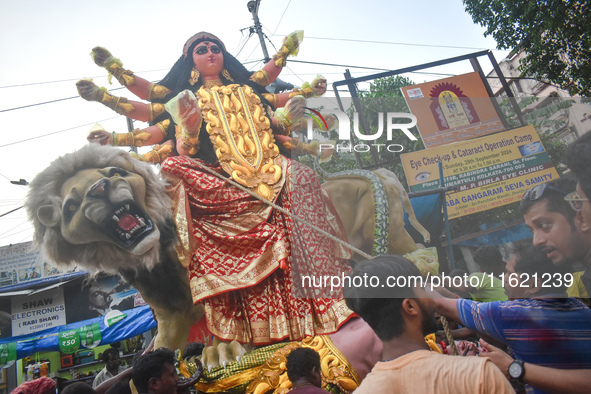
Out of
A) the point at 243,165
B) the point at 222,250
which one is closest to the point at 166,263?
the point at 222,250

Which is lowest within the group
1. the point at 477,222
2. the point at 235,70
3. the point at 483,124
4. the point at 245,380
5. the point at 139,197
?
the point at 245,380

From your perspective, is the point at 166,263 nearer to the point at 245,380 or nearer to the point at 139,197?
the point at 139,197

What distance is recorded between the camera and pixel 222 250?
2.75 meters

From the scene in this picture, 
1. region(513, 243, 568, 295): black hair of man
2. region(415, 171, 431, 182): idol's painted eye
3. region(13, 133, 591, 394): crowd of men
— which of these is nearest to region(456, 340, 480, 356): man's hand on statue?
region(13, 133, 591, 394): crowd of men

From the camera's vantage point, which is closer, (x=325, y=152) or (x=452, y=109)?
(x=452, y=109)

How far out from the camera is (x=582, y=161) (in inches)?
71.1

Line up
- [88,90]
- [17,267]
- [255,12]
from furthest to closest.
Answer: [17,267]
[255,12]
[88,90]

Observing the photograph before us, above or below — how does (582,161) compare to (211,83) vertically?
below

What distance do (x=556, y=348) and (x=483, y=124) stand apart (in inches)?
49.4

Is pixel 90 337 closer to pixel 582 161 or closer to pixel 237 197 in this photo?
pixel 237 197

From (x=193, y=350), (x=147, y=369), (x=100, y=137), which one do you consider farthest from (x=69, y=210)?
(x=193, y=350)

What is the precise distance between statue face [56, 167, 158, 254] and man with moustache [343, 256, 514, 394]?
56.5 inches

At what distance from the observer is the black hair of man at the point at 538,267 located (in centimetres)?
181

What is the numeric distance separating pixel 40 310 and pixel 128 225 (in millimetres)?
5783
